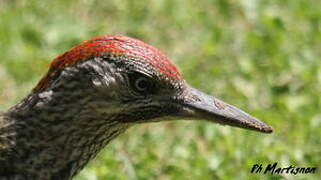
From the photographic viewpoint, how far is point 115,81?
593 cm

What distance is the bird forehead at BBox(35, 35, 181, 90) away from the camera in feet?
19.4

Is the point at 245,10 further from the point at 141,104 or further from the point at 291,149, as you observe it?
the point at 141,104

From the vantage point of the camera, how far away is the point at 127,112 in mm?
6020

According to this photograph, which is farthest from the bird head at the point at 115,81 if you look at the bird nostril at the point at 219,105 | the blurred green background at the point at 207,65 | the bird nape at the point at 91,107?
the blurred green background at the point at 207,65

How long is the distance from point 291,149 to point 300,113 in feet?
2.31

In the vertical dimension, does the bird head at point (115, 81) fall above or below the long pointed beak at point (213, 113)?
above

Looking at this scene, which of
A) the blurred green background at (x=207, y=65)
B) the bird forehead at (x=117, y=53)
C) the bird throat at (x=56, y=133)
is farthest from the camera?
the blurred green background at (x=207, y=65)

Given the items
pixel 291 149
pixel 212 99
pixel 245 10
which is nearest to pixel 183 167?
pixel 291 149

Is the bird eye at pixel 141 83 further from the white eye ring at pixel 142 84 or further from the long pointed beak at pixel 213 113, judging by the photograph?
the long pointed beak at pixel 213 113

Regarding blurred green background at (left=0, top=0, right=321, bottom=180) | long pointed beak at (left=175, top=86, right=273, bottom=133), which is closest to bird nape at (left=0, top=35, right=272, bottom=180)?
long pointed beak at (left=175, top=86, right=273, bottom=133)

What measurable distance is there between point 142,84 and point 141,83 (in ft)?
0.05

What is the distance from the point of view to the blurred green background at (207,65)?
26.1ft

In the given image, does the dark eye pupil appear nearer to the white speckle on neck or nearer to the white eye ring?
the white eye ring

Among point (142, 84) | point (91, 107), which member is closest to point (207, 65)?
point (142, 84)
